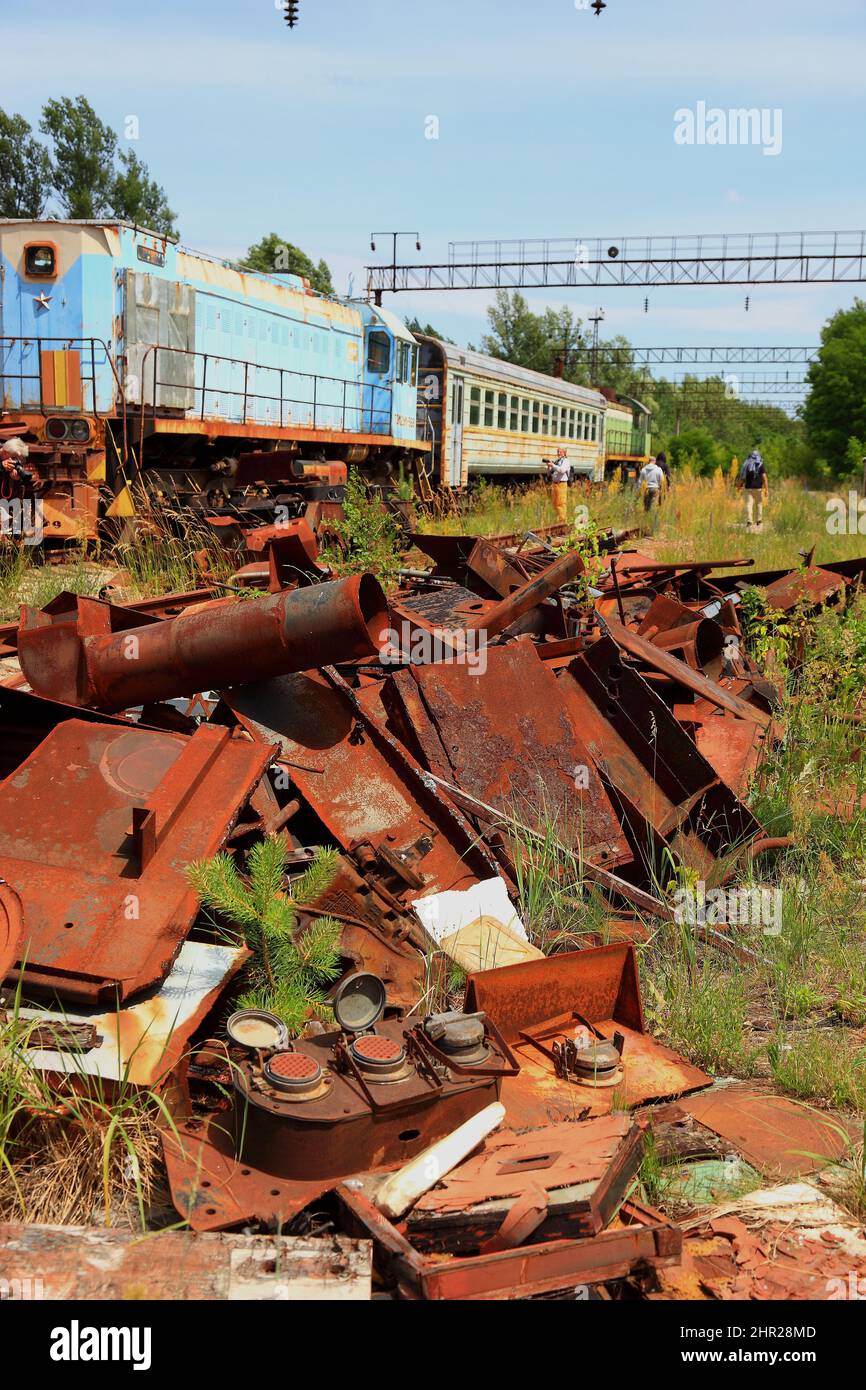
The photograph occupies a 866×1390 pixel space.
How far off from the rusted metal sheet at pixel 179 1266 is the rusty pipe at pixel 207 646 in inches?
91.1

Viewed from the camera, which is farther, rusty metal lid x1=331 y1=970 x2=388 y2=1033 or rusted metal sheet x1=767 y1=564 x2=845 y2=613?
rusted metal sheet x1=767 y1=564 x2=845 y2=613

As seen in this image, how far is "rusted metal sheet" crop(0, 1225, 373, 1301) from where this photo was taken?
7.22 ft

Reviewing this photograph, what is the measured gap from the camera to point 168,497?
499 inches

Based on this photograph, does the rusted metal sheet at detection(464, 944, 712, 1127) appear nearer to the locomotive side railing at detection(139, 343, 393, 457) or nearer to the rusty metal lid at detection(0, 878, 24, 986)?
the rusty metal lid at detection(0, 878, 24, 986)

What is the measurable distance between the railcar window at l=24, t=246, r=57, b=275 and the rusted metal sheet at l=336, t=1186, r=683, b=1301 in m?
12.6

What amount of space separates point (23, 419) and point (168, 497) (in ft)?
5.78

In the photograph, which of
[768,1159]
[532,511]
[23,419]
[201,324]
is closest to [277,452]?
[201,324]

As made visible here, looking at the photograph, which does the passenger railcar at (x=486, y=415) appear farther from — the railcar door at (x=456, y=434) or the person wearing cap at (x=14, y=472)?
the person wearing cap at (x=14, y=472)

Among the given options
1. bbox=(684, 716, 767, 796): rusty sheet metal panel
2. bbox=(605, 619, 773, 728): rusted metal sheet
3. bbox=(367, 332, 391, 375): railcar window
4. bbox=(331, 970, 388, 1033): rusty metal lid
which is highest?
bbox=(367, 332, 391, 375): railcar window

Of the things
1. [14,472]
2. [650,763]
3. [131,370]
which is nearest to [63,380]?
[131,370]

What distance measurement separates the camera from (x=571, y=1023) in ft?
11.9

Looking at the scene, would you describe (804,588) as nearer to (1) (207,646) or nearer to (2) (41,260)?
(1) (207,646)

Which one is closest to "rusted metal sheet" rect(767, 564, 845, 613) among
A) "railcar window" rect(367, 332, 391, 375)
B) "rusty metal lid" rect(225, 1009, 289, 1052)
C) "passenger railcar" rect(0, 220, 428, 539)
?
"rusty metal lid" rect(225, 1009, 289, 1052)

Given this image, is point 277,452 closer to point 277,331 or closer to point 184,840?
point 277,331
